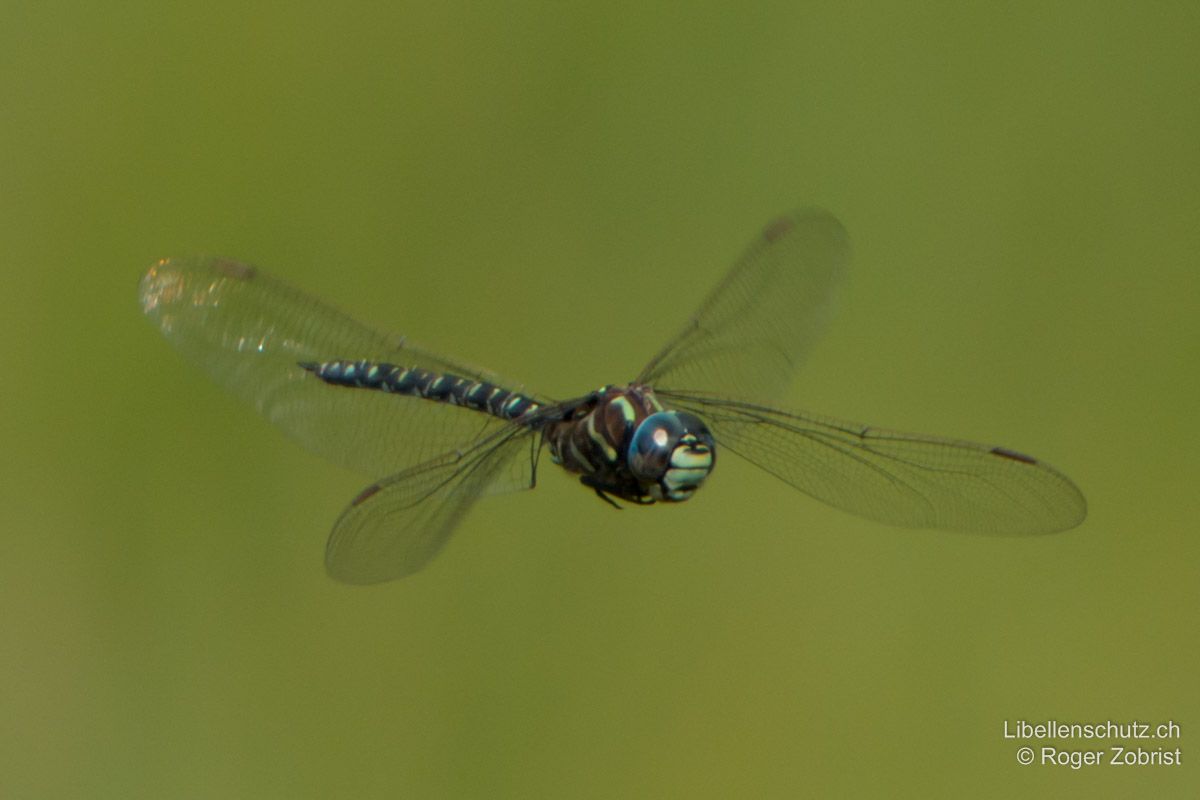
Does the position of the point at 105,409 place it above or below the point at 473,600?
above

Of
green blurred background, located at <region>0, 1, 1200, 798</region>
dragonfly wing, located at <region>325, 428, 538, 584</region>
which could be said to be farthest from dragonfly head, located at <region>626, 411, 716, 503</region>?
green blurred background, located at <region>0, 1, 1200, 798</region>

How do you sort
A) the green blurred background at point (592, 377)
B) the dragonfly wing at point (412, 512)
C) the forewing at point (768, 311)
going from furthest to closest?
the green blurred background at point (592, 377) < the forewing at point (768, 311) < the dragonfly wing at point (412, 512)

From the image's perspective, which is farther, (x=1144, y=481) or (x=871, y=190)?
(x=871, y=190)

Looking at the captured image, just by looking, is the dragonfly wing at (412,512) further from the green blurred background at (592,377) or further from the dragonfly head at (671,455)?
the green blurred background at (592,377)

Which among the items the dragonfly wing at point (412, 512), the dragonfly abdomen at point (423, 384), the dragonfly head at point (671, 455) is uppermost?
the dragonfly abdomen at point (423, 384)

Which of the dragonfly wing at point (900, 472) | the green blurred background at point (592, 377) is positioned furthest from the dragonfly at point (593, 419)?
the green blurred background at point (592, 377)

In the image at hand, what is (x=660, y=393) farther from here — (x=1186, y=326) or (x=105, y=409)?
(x=1186, y=326)

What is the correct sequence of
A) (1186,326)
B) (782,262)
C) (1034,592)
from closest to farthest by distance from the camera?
1. (782,262)
2. (1034,592)
3. (1186,326)

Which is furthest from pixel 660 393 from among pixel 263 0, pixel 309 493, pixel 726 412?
pixel 263 0
